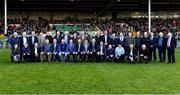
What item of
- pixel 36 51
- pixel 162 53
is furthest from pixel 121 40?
pixel 36 51

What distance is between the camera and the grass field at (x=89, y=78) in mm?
12323

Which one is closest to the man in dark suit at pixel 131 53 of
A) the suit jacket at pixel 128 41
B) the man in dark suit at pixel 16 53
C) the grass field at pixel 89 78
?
the suit jacket at pixel 128 41

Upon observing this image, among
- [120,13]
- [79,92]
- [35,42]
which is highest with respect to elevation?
[120,13]

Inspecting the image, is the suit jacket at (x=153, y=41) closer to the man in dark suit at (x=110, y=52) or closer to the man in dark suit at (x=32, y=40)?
the man in dark suit at (x=110, y=52)

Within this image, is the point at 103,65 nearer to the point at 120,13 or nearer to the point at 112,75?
the point at 112,75

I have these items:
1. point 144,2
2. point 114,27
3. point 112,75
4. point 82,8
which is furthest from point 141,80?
point 82,8

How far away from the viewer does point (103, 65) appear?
61.9 feet

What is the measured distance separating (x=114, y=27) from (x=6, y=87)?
35.0 m

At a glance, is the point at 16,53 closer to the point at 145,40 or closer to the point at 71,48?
the point at 71,48

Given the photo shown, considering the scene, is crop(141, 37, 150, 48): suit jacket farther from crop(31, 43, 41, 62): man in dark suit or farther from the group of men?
crop(31, 43, 41, 62): man in dark suit

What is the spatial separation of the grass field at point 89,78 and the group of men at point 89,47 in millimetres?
1081

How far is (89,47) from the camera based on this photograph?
800 inches

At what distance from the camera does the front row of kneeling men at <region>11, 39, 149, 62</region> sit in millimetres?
19938

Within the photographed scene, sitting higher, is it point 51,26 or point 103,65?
point 51,26
